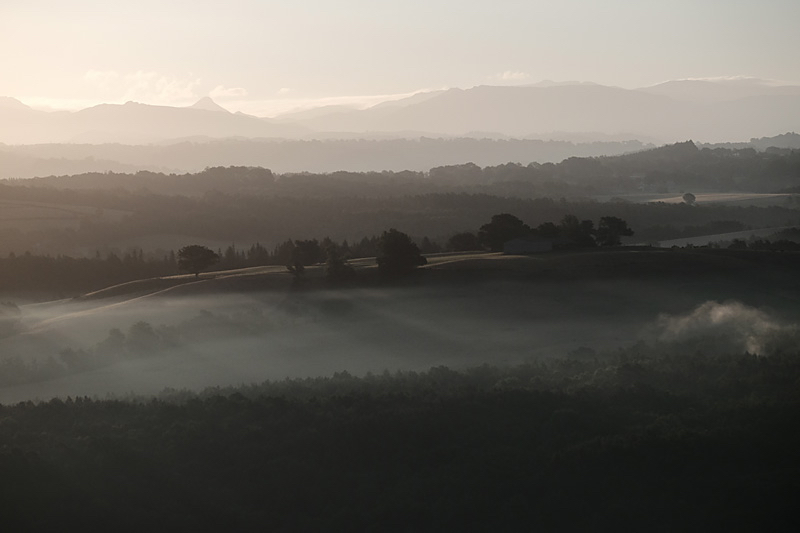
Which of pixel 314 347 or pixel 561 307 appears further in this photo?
pixel 561 307

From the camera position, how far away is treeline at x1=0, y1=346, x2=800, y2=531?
27.2m

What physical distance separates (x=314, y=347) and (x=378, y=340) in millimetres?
4534

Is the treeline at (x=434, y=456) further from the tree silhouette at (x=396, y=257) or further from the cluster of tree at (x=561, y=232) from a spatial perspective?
the cluster of tree at (x=561, y=232)

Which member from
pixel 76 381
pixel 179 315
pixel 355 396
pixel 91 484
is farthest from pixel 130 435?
pixel 179 315

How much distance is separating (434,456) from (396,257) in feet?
130

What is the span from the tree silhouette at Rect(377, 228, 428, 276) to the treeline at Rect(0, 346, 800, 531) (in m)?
30.1

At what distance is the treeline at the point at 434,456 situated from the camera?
2720cm

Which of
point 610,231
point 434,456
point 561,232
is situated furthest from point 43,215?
point 434,456

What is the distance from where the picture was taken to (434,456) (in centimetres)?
3177

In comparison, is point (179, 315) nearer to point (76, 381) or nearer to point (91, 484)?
point (76, 381)

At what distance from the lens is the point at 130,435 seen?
33.3m

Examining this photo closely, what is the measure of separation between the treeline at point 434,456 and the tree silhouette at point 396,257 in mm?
30073

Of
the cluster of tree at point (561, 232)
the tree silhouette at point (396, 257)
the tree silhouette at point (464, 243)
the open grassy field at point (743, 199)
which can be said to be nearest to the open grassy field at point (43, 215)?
the tree silhouette at point (464, 243)

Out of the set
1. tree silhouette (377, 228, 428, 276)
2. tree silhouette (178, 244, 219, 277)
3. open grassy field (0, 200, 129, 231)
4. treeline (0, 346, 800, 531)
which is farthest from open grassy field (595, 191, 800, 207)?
treeline (0, 346, 800, 531)
